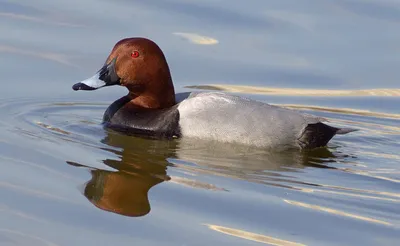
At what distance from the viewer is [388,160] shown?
7.25 m

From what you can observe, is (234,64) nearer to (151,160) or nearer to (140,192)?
(151,160)

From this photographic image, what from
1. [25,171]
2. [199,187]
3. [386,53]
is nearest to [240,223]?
[199,187]

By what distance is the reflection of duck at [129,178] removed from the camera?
5586 millimetres

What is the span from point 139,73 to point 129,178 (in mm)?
1622

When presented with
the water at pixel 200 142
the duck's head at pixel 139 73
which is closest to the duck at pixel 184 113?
the duck's head at pixel 139 73

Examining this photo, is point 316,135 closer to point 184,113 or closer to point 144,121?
point 184,113

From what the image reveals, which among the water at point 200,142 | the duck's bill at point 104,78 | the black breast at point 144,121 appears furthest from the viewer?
the duck's bill at point 104,78

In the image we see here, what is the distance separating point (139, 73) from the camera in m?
7.64

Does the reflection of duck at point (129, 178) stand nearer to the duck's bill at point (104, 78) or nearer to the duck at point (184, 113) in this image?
the duck at point (184, 113)

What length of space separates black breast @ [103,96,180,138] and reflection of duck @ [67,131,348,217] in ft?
0.37

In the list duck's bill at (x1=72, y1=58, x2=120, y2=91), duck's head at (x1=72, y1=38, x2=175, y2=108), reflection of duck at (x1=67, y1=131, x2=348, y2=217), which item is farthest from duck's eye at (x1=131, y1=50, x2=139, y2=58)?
reflection of duck at (x1=67, y1=131, x2=348, y2=217)

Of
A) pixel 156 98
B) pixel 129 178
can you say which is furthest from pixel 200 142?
pixel 129 178

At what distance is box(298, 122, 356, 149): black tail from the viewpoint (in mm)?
7456

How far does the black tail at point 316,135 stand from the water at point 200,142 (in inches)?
3.6
